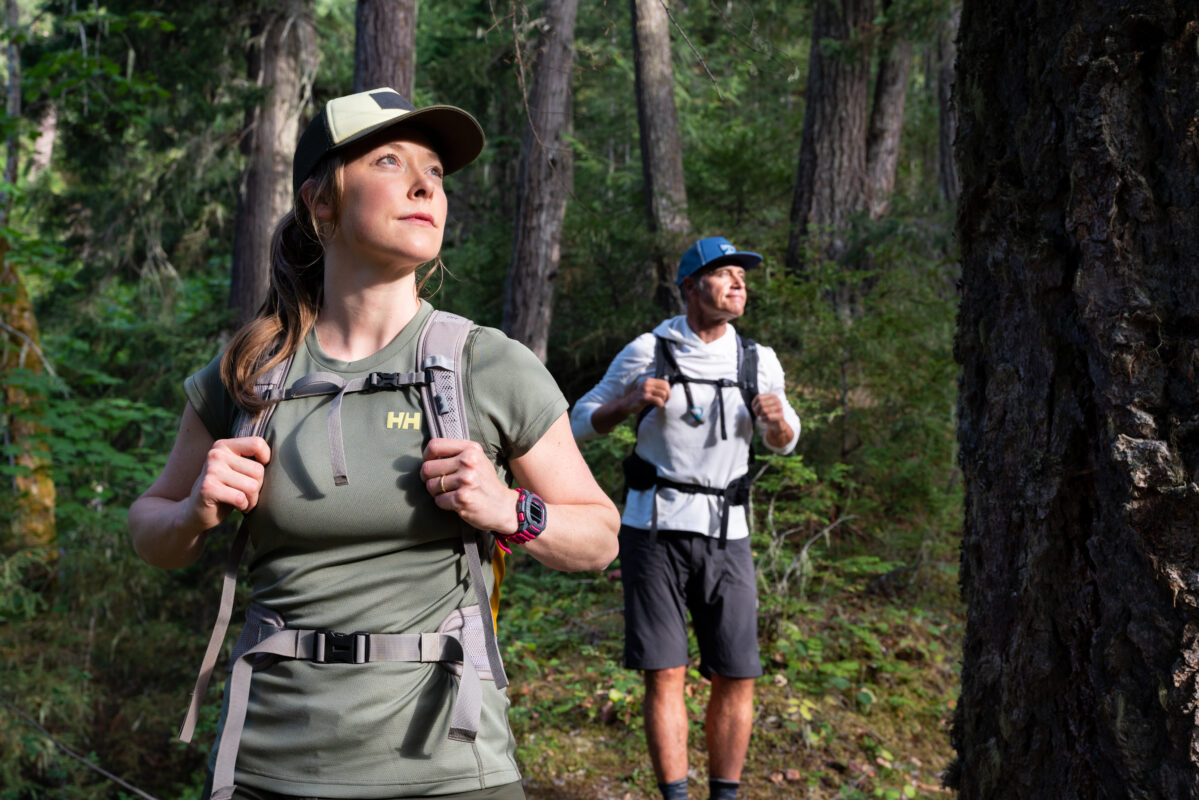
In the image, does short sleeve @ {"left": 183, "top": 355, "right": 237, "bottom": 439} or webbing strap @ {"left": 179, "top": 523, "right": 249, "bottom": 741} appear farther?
short sleeve @ {"left": 183, "top": 355, "right": 237, "bottom": 439}

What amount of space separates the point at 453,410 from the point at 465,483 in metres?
0.19

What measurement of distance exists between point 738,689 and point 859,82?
873 cm

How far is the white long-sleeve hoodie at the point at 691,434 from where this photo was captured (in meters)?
4.66

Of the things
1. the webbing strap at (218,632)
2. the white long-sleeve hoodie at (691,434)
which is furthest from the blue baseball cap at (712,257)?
the webbing strap at (218,632)

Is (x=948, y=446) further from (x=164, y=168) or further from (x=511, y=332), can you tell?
(x=164, y=168)

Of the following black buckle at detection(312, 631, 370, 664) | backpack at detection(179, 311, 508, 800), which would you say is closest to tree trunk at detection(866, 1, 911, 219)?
backpack at detection(179, 311, 508, 800)

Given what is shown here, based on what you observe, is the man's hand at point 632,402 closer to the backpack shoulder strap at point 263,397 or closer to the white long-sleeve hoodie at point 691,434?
the white long-sleeve hoodie at point 691,434

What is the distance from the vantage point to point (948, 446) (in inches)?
323

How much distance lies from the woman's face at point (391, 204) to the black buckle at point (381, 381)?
0.89ft

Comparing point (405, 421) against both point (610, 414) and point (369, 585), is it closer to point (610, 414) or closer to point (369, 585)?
point (369, 585)

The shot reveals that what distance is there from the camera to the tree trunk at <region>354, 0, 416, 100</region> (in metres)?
7.37

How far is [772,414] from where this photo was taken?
4633mm

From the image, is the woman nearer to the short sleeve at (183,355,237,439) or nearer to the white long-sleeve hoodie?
the short sleeve at (183,355,237,439)

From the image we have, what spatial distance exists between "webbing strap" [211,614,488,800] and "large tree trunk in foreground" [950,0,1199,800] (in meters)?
1.44
